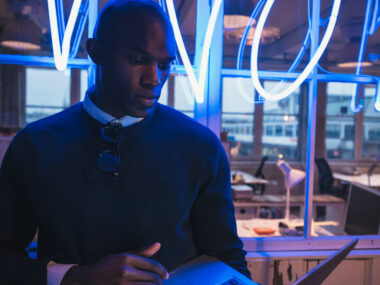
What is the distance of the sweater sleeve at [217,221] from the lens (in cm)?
101

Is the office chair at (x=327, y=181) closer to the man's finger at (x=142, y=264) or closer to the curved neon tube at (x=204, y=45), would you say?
the curved neon tube at (x=204, y=45)

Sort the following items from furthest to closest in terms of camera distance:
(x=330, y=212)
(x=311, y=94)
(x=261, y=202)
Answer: (x=330, y=212), (x=261, y=202), (x=311, y=94)

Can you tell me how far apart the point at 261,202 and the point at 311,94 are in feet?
9.61

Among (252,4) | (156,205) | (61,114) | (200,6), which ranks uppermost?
(252,4)

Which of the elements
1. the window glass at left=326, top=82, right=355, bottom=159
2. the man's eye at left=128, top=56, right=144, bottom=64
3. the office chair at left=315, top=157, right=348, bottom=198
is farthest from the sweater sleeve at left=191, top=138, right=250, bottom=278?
the window glass at left=326, top=82, right=355, bottom=159

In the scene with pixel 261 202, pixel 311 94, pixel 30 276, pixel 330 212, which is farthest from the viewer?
pixel 330 212

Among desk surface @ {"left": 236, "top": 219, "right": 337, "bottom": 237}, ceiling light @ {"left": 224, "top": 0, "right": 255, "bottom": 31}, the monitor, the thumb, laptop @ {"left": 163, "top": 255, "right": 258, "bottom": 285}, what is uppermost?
ceiling light @ {"left": 224, "top": 0, "right": 255, "bottom": 31}

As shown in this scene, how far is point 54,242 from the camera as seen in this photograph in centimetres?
92

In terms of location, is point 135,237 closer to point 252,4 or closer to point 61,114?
point 61,114

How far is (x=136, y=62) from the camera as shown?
891mm

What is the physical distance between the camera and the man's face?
886 millimetres

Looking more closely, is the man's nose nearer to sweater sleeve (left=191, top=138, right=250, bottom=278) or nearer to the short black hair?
the short black hair

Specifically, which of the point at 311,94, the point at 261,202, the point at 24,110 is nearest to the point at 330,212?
the point at 261,202

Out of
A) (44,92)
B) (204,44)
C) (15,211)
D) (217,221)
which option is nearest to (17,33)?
(44,92)
